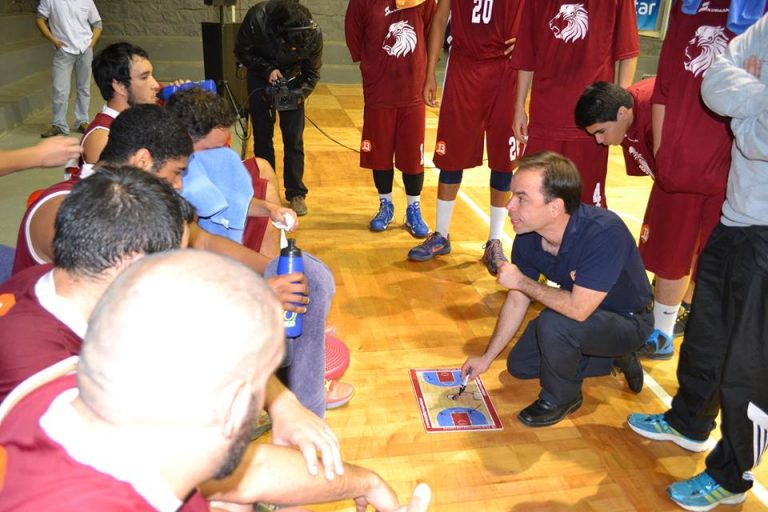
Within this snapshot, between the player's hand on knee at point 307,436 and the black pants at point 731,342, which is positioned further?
the black pants at point 731,342

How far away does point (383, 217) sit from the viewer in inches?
171

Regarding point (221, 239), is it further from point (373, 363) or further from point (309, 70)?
point (309, 70)

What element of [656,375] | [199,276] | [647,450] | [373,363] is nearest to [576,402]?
[647,450]

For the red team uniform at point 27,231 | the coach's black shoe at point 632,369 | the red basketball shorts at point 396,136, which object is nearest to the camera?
the red team uniform at point 27,231

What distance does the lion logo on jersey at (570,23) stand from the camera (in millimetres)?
3115

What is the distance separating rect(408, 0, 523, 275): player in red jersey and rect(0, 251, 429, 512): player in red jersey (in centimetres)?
293

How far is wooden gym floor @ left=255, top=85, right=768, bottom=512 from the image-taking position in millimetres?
2178

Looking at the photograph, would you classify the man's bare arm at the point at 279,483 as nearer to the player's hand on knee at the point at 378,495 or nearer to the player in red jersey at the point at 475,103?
the player's hand on knee at the point at 378,495

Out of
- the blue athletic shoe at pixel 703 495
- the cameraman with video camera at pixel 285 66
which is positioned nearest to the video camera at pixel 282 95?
the cameraman with video camera at pixel 285 66

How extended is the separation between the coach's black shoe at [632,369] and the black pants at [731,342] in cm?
45

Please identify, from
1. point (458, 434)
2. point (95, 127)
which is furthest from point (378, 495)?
point (95, 127)

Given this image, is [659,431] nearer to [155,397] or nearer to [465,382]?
[465,382]

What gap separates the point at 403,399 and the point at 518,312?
57 cm

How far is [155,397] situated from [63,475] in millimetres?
182
